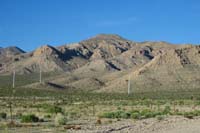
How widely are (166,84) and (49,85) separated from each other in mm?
39829

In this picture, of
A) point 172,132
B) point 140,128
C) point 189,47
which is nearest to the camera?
point 172,132

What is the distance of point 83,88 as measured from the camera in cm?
17838

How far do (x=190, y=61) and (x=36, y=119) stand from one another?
147 meters

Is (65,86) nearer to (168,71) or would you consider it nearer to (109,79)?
(109,79)

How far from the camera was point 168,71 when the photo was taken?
169 metres

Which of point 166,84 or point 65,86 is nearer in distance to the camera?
point 166,84

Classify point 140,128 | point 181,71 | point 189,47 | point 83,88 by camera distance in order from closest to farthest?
point 140,128 < point 181,71 < point 83,88 < point 189,47

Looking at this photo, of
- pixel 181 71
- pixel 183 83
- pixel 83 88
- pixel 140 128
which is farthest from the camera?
pixel 83 88

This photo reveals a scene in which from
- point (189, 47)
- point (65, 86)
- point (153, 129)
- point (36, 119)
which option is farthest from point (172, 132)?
point (189, 47)

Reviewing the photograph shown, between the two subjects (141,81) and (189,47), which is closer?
(141,81)

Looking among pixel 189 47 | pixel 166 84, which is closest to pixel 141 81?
pixel 166 84

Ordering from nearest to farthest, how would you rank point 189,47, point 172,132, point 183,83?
point 172,132, point 183,83, point 189,47

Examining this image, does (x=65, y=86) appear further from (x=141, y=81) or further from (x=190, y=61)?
(x=190, y=61)

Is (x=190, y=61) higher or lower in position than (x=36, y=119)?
higher
